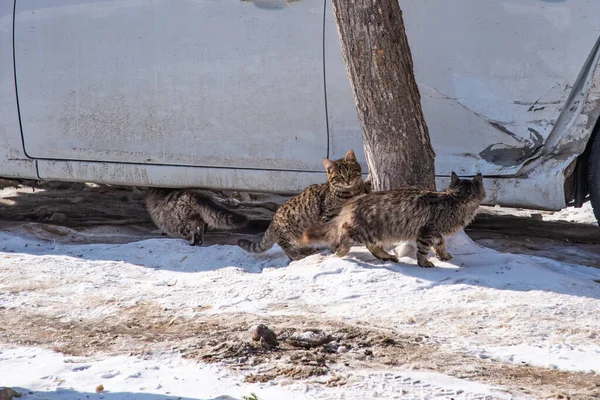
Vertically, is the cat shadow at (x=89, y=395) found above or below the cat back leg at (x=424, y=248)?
below

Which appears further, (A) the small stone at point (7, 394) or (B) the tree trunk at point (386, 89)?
(B) the tree trunk at point (386, 89)

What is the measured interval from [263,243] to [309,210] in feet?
1.47

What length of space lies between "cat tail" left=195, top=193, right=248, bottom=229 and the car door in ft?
1.35

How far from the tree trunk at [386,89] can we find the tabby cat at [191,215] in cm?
153

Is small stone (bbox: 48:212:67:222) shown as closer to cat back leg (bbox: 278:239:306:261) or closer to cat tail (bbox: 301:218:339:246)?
cat back leg (bbox: 278:239:306:261)

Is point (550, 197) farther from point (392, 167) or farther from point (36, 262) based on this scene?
point (36, 262)

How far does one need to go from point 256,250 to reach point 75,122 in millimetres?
1823

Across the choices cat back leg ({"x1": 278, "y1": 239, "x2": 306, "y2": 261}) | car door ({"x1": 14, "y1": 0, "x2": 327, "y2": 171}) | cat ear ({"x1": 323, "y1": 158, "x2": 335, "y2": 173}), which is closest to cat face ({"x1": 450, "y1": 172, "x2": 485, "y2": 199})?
cat ear ({"x1": 323, "y1": 158, "x2": 335, "y2": 173})

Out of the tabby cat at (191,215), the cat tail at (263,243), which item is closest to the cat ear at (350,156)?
the cat tail at (263,243)

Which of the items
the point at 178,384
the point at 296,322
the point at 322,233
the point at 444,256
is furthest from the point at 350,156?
the point at 178,384

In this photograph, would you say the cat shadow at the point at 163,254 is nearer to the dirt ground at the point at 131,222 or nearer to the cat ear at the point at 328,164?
the dirt ground at the point at 131,222

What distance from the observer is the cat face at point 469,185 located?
5.74 metres

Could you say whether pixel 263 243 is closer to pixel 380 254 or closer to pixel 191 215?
pixel 191 215

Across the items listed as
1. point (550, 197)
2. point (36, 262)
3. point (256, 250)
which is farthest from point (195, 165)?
point (550, 197)
